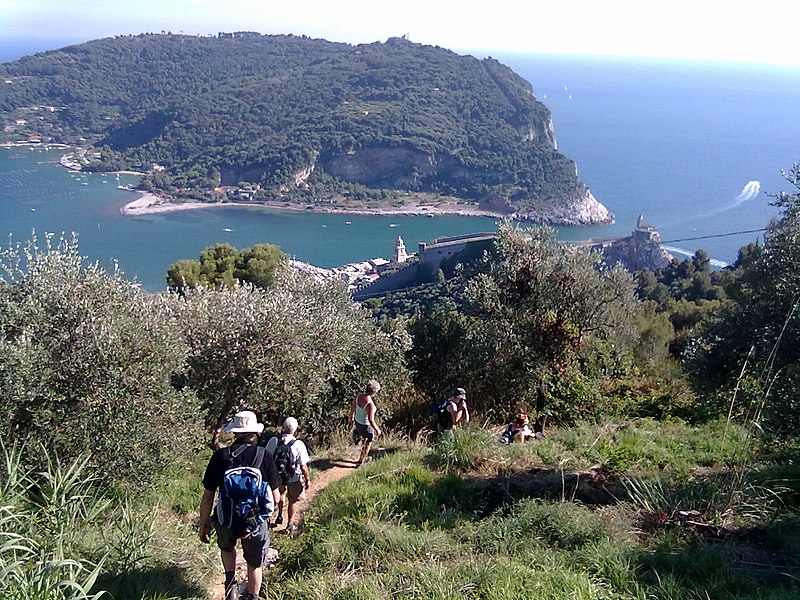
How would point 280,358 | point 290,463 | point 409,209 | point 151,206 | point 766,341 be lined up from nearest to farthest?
point 290,463
point 766,341
point 280,358
point 151,206
point 409,209

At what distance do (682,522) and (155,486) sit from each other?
433 cm

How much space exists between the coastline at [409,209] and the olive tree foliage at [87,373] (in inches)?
3409

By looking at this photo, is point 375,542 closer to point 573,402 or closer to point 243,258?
point 573,402

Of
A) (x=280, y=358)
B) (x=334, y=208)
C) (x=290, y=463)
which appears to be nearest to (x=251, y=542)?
(x=290, y=463)

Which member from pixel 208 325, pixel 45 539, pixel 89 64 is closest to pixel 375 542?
pixel 45 539

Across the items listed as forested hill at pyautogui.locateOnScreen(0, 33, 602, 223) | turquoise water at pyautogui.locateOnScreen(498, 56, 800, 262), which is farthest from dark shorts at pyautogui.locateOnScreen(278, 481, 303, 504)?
forested hill at pyautogui.locateOnScreen(0, 33, 602, 223)

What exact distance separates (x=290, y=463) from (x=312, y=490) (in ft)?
3.55

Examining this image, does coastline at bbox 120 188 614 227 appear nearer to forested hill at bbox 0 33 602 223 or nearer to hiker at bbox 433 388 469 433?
forested hill at bbox 0 33 602 223

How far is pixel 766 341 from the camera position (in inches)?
193

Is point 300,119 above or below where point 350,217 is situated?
above

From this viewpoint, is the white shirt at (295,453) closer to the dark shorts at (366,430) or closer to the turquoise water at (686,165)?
the dark shorts at (366,430)

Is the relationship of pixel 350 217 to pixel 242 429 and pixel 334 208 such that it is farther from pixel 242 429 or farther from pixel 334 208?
pixel 242 429

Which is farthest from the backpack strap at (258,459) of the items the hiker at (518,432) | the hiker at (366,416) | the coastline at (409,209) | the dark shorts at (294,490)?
the coastline at (409,209)

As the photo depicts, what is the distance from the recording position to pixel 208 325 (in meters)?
7.93
